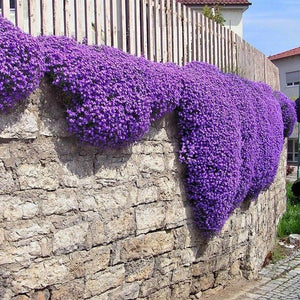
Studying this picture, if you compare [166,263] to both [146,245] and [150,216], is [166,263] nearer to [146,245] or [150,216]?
[146,245]

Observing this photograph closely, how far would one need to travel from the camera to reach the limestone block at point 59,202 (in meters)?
3.53

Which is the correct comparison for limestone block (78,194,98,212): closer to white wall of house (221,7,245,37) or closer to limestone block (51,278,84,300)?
limestone block (51,278,84,300)

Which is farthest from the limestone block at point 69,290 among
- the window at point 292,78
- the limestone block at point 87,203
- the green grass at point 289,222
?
the window at point 292,78

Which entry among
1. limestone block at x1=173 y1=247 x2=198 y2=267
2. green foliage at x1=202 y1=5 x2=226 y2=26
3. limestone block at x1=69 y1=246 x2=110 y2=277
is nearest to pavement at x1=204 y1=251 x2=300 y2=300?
limestone block at x1=173 y1=247 x2=198 y2=267

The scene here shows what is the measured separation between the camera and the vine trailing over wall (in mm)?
3513

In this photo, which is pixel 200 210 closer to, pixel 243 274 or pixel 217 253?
pixel 217 253

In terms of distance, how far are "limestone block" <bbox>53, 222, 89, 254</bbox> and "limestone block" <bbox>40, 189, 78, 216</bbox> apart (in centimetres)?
15

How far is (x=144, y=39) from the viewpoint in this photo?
4.94m

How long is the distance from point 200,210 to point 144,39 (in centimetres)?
189

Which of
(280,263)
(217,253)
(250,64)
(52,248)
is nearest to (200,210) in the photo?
(217,253)

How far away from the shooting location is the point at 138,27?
4883mm

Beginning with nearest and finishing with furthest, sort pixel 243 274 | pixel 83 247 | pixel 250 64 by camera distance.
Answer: pixel 83 247, pixel 243 274, pixel 250 64

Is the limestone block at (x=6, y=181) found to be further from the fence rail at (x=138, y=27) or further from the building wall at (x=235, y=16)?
the building wall at (x=235, y=16)

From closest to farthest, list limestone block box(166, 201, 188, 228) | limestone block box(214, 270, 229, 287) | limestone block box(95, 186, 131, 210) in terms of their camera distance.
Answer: limestone block box(95, 186, 131, 210)
limestone block box(166, 201, 188, 228)
limestone block box(214, 270, 229, 287)
